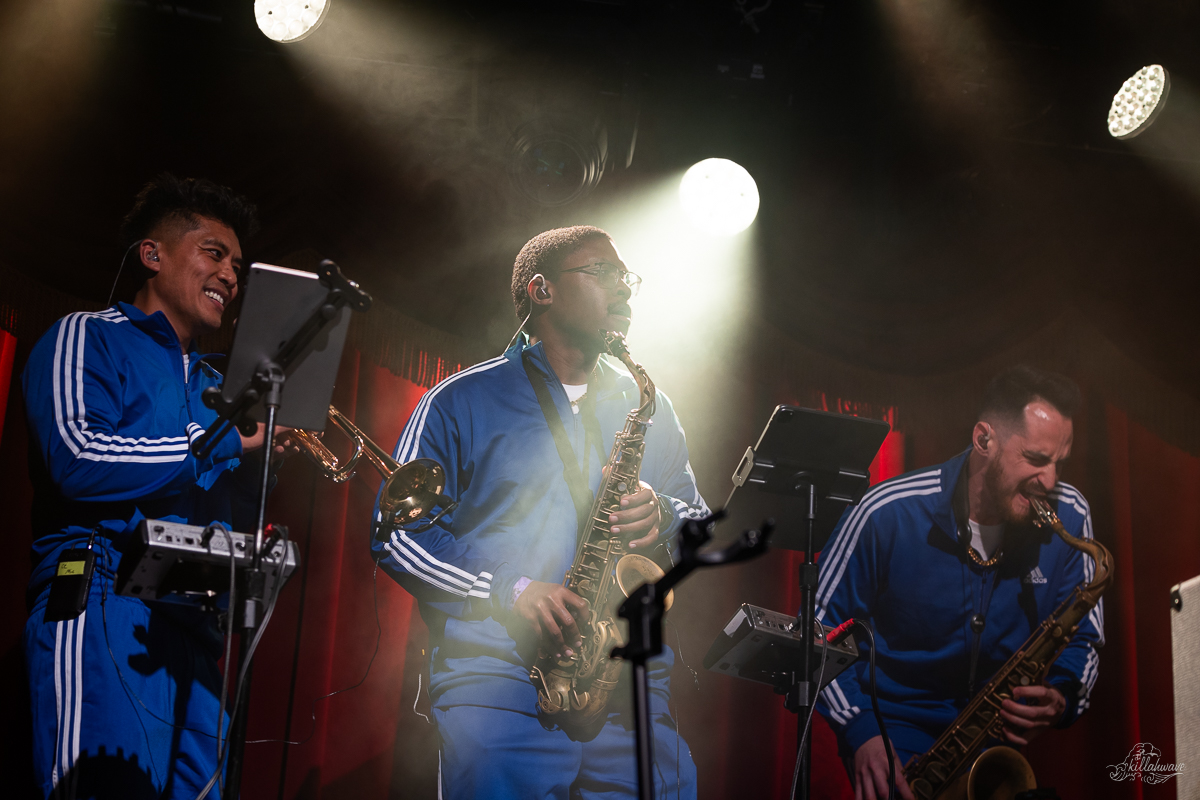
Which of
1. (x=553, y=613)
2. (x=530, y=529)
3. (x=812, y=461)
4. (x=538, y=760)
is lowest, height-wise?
(x=538, y=760)

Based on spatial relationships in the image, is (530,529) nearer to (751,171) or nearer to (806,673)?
(806,673)

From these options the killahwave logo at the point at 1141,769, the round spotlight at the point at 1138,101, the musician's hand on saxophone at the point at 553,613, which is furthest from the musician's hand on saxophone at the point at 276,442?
the round spotlight at the point at 1138,101

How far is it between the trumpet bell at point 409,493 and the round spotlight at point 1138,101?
415cm

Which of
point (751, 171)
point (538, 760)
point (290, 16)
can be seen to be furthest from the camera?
point (751, 171)

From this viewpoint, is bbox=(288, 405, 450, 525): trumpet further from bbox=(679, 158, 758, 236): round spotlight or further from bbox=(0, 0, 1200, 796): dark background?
bbox=(679, 158, 758, 236): round spotlight

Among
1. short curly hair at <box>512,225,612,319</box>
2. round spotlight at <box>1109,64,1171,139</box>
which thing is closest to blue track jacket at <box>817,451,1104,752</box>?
short curly hair at <box>512,225,612,319</box>

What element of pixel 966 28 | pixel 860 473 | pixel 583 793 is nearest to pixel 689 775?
pixel 583 793

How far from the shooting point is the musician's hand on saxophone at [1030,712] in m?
4.38

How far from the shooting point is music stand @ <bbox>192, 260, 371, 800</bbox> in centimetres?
252

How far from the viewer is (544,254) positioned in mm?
4586

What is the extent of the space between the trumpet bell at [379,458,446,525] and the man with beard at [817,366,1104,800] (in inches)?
82.0

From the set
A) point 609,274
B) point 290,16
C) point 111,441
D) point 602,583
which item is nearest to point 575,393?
point 609,274

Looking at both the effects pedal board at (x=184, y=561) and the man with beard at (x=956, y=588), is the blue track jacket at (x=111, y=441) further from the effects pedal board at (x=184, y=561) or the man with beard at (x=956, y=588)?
the man with beard at (x=956, y=588)

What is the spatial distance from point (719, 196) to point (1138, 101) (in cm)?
229
